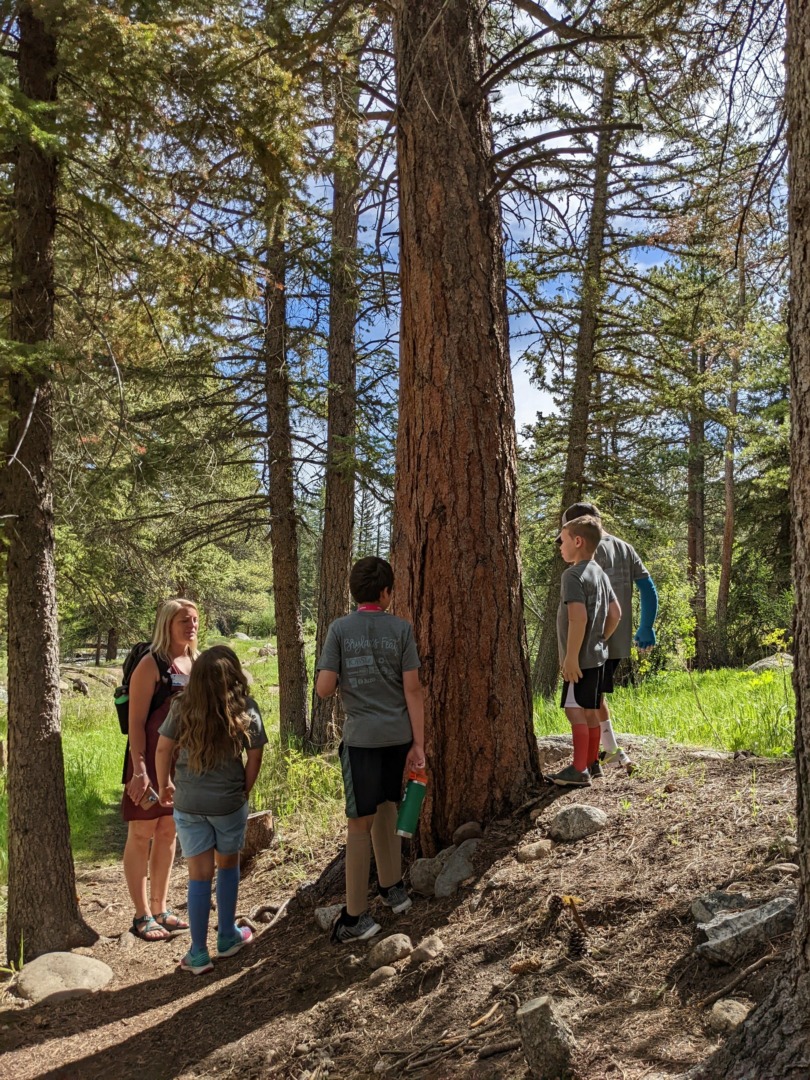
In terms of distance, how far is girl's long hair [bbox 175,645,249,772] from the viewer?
14.5ft

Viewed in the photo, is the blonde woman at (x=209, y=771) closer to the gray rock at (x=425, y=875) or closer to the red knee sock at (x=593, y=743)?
the gray rock at (x=425, y=875)

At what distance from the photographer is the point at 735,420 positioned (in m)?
12.2

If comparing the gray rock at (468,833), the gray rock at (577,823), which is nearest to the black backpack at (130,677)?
the gray rock at (468,833)

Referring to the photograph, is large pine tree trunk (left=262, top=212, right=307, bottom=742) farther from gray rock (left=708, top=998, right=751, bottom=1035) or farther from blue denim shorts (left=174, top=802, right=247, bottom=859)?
gray rock (left=708, top=998, right=751, bottom=1035)

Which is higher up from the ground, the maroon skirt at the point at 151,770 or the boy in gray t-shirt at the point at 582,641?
the boy in gray t-shirt at the point at 582,641

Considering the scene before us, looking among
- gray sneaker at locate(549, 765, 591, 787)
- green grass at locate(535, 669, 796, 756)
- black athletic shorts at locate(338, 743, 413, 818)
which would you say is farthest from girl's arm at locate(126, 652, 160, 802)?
green grass at locate(535, 669, 796, 756)

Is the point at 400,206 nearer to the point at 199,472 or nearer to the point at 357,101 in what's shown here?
the point at 357,101

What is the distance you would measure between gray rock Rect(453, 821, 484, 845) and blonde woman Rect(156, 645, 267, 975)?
3.81 feet

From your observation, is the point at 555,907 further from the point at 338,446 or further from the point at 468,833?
the point at 338,446

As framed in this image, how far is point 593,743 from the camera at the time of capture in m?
4.96

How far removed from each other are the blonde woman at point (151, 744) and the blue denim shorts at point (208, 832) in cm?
71

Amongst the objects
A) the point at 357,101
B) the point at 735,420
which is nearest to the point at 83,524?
the point at 357,101

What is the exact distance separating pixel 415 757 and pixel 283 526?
7.16m

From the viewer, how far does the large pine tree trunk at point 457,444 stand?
4.64 m
